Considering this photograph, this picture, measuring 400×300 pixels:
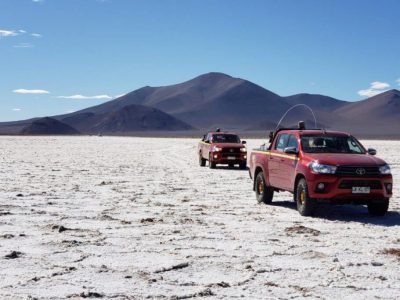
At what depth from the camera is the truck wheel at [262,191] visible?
14523 millimetres

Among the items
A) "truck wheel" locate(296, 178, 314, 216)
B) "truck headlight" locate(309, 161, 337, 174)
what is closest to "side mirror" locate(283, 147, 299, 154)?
"truck wheel" locate(296, 178, 314, 216)

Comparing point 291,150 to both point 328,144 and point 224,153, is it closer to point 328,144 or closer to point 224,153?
point 328,144

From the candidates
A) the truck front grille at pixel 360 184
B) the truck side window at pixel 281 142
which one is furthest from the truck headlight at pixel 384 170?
the truck side window at pixel 281 142

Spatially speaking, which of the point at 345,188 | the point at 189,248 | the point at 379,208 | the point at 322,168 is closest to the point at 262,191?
the point at 322,168

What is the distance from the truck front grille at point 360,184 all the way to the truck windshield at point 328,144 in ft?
4.26

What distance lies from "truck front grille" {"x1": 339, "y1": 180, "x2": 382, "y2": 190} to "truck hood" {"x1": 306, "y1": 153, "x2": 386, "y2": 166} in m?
0.32

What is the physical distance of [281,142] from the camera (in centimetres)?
1427

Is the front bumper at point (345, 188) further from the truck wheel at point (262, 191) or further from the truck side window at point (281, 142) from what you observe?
the truck wheel at point (262, 191)

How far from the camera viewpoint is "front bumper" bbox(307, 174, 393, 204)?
1186 centimetres

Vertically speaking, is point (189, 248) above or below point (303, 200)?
below

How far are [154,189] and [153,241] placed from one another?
8.24 meters

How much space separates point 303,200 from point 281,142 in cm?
207

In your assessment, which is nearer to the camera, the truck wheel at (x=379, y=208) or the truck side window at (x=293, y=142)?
the truck wheel at (x=379, y=208)

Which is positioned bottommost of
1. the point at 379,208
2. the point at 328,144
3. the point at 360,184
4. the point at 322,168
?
the point at 379,208
